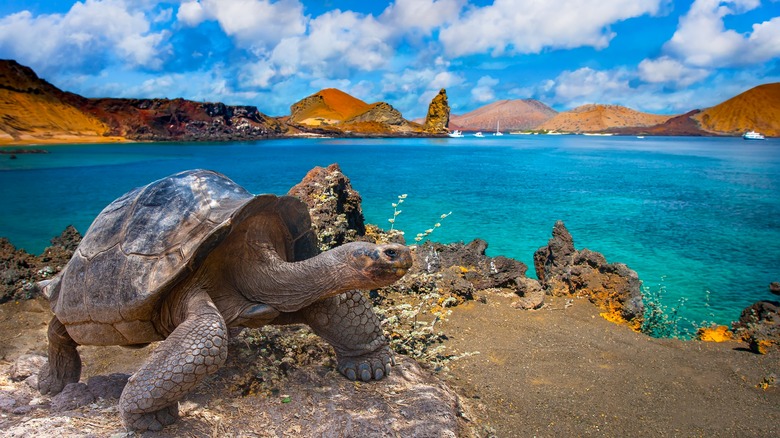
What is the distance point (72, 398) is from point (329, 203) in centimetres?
389

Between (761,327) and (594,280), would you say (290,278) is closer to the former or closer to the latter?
(594,280)

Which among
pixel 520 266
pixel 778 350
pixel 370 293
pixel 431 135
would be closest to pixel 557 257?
pixel 520 266

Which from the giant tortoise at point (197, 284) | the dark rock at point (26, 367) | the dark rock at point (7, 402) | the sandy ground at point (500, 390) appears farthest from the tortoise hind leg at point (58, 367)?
the dark rock at point (26, 367)

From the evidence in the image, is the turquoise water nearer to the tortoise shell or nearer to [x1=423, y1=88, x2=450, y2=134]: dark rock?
the tortoise shell

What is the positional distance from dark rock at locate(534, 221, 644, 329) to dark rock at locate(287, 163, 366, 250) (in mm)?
4055

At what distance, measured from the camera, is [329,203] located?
266 inches

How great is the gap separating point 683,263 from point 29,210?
27.7m

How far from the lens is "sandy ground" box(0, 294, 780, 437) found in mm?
3217

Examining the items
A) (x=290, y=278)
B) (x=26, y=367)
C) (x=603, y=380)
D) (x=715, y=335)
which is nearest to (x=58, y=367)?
(x=26, y=367)

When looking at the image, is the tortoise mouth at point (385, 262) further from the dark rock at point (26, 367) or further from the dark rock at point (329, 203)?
the dark rock at point (26, 367)

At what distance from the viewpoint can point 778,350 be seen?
20.4 feet

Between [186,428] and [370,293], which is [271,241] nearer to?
[186,428]

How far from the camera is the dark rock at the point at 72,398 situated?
11.4 ft

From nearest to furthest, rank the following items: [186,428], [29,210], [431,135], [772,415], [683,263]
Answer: [186,428] < [772,415] < [683,263] < [29,210] < [431,135]
